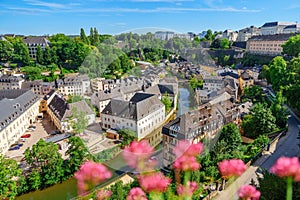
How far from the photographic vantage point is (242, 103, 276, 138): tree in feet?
28.0

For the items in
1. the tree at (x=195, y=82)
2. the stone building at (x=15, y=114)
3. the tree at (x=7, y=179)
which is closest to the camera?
the tree at (x=195, y=82)

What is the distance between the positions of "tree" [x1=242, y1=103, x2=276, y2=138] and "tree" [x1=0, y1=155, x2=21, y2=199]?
7.77m

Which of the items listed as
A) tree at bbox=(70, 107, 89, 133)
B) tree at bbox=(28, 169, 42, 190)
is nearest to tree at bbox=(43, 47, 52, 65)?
tree at bbox=(28, 169, 42, 190)

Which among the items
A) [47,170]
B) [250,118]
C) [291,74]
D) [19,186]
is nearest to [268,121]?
[250,118]

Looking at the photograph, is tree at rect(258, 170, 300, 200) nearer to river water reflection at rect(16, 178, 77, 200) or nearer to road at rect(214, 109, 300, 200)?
road at rect(214, 109, 300, 200)

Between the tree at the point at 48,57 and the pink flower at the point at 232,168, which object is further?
the tree at the point at 48,57

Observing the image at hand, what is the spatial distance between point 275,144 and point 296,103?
281 centimetres

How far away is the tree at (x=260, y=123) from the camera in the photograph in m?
8.52

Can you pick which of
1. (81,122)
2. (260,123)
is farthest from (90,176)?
(260,123)

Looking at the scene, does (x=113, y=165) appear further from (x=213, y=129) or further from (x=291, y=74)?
(x=291, y=74)

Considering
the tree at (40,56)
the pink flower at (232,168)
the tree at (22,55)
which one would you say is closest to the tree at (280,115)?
the pink flower at (232,168)

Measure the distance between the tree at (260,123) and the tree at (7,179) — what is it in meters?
7.77

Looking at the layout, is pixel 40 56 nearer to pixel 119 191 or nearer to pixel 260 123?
pixel 260 123

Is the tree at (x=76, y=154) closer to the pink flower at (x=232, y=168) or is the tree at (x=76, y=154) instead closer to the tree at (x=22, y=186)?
the tree at (x=22, y=186)
